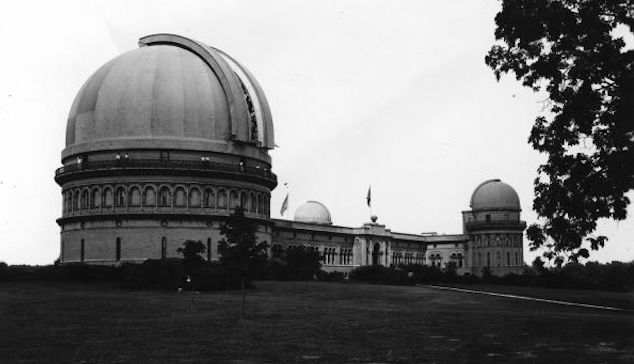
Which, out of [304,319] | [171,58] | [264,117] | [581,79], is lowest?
[304,319]

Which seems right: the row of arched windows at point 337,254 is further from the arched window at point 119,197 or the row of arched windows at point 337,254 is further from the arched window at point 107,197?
the arched window at point 107,197

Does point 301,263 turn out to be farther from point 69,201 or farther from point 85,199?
point 69,201

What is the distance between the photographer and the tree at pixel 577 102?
76.4 ft

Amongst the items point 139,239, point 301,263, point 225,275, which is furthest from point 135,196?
point 225,275

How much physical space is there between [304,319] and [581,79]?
1149 centimetres

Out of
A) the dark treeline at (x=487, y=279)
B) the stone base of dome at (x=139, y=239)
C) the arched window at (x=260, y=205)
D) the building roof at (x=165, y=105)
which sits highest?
the building roof at (x=165, y=105)

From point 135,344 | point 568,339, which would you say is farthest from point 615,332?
point 135,344

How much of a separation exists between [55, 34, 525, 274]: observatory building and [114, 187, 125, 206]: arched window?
0.28 ft

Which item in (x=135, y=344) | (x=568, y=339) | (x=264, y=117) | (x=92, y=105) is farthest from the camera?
(x=264, y=117)

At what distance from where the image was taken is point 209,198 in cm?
6925

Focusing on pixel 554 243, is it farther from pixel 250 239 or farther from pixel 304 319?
pixel 250 239

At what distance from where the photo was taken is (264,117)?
74.3 metres

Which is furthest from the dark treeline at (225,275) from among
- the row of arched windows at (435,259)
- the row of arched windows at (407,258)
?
the row of arched windows at (435,259)

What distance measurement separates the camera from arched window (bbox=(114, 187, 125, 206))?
67.7 meters
